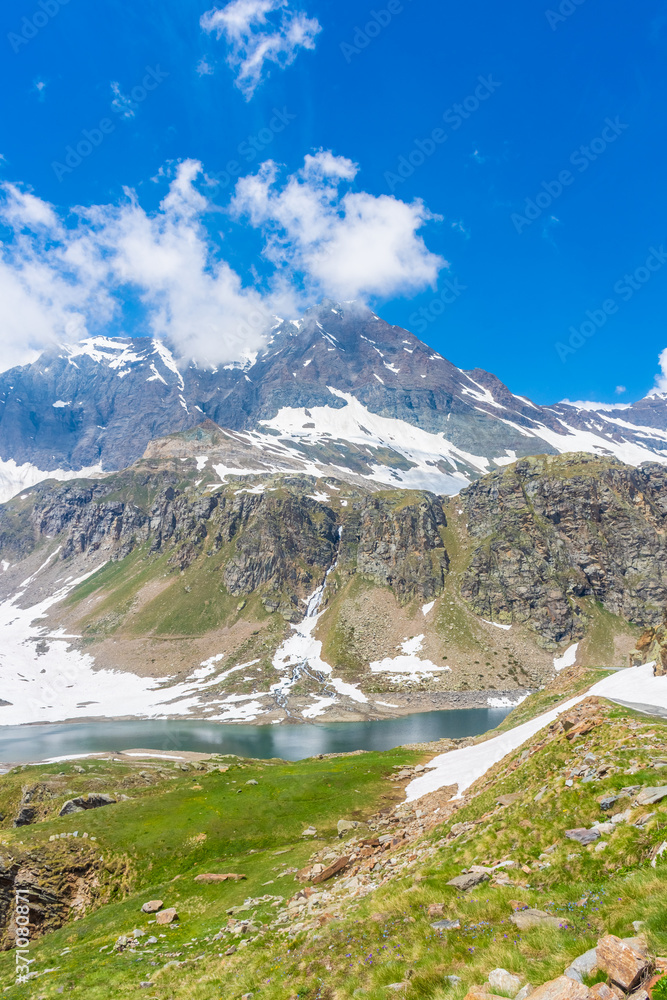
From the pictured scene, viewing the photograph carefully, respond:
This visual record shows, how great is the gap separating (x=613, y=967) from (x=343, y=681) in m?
182

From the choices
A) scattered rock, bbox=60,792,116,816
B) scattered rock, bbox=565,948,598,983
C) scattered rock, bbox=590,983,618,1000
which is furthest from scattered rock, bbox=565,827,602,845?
scattered rock, bbox=60,792,116,816

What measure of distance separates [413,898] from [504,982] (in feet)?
24.1

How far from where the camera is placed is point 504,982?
7414 millimetres

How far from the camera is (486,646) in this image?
189125 millimetres

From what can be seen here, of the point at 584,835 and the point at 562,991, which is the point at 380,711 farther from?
the point at 562,991

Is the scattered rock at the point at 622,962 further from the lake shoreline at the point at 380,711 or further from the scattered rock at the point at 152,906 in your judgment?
the lake shoreline at the point at 380,711

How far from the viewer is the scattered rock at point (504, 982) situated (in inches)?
285

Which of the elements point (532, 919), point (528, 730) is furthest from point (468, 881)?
point (528, 730)

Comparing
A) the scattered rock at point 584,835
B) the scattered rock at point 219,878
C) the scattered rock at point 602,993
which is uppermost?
the scattered rock at point 602,993

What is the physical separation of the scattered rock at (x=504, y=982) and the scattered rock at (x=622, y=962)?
58.5 inches

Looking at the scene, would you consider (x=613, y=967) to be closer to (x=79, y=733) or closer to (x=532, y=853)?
(x=532, y=853)

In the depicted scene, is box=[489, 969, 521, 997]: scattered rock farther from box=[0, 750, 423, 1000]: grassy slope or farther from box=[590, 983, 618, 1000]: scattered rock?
box=[0, 750, 423, 1000]: grassy slope

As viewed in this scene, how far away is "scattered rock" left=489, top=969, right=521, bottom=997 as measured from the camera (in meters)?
7.23
